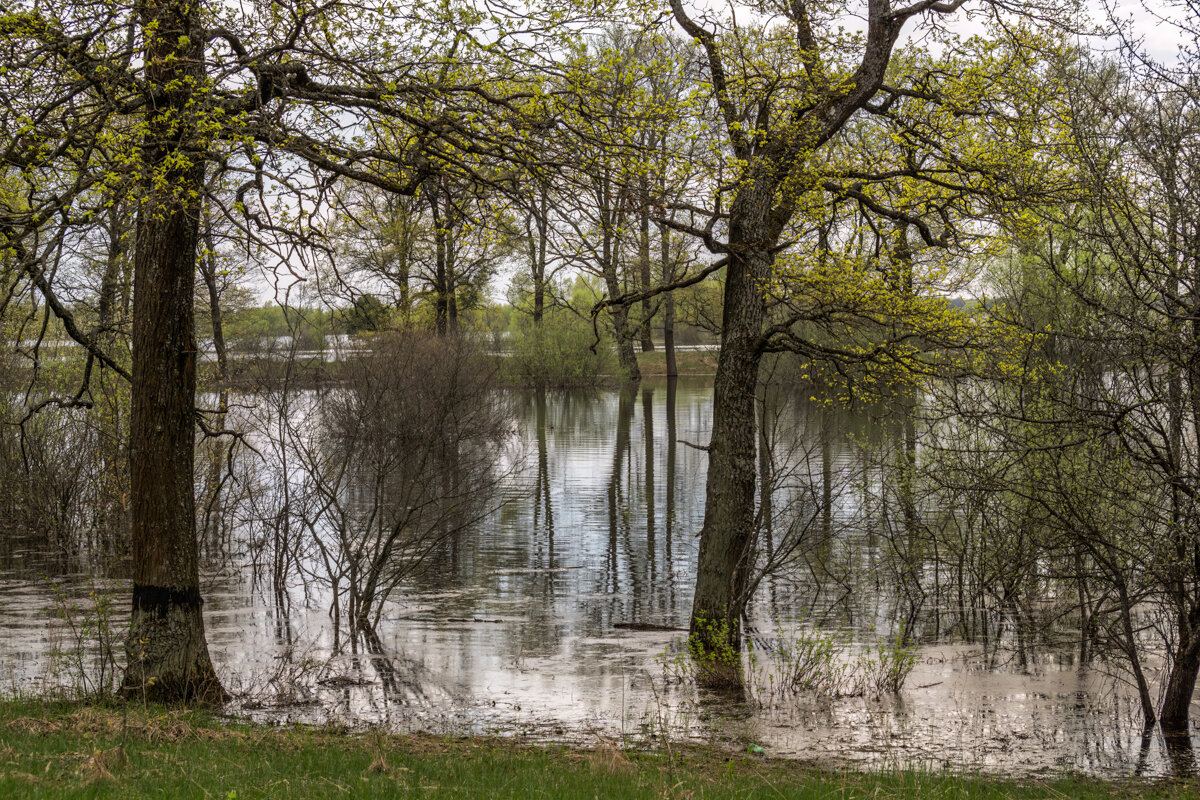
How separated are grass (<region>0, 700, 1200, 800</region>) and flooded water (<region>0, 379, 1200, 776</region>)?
101 centimetres

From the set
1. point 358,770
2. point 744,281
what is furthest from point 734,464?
point 358,770

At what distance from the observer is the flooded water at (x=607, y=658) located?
31.7 feet

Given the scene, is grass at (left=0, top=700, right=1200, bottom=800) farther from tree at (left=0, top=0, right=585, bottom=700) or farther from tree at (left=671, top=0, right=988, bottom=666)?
tree at (left=671, top=0, right=988, bottom=666)

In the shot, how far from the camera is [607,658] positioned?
41.1 feet

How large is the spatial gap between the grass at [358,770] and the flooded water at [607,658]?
39.7 inches

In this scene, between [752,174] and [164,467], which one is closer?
[164,467]

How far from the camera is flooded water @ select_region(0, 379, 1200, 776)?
31.7ft

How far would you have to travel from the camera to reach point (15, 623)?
13.7 meters

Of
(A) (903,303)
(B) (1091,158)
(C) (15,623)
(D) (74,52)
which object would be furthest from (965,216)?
(C) (15,623)

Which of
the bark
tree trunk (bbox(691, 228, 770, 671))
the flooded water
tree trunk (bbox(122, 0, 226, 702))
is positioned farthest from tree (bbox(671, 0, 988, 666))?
the bark

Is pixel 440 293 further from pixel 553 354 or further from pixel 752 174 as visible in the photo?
pixel 752 174

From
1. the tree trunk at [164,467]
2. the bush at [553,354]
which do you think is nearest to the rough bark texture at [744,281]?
the tree trunk at [164,467]

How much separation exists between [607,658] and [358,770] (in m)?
6.36

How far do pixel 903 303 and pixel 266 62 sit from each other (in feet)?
25.3
